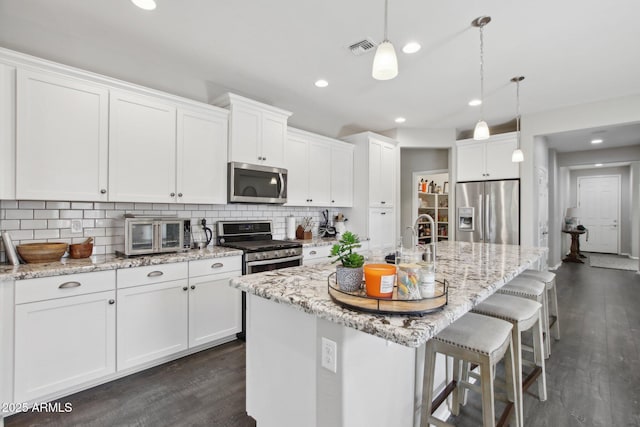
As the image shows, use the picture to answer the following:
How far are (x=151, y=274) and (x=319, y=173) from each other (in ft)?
8.34

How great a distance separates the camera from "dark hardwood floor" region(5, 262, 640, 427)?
192 cm

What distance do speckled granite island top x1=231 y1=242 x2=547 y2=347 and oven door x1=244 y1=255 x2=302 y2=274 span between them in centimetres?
118

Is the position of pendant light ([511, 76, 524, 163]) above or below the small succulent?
above

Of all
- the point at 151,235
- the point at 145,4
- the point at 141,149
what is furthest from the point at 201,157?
the point at 145,4

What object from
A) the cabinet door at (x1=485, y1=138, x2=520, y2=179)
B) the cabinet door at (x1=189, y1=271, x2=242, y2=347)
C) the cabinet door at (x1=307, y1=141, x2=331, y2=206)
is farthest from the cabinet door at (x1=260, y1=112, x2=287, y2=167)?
the cabinet door at (x1=485, y1=138, x2=520, y2=179)

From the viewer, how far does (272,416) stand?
158cm

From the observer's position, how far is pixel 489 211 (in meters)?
4.92

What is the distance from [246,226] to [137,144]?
1.45 m

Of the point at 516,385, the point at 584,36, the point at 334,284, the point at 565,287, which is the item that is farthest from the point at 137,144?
the point at 565,287

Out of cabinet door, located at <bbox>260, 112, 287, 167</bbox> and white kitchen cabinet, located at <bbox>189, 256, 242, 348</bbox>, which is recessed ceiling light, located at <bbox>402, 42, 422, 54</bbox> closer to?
cabinet door, located at <bbox>260, 112, 287, 167</bbox>

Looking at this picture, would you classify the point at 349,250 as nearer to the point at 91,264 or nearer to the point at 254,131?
the point at 91,264

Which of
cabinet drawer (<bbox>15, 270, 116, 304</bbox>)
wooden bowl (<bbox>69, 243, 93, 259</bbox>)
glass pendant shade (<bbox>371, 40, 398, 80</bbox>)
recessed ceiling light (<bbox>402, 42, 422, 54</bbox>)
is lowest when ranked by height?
cabinet drawer (<bbox>15, 270, 116, 304</bbox>)

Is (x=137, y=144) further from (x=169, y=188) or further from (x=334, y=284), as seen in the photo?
(x=334, y=284)

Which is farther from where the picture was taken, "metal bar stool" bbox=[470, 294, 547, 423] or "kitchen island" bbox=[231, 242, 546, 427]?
"metal bar stool" bbox=[470, 294, 547, 423]
